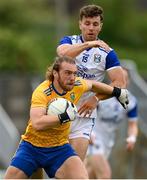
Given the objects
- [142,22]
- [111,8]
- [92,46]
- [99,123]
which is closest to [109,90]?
[92,46]

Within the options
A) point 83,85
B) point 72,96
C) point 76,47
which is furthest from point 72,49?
point 72,96

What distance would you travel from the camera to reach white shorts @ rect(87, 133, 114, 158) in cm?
1377

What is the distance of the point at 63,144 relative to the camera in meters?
9.97

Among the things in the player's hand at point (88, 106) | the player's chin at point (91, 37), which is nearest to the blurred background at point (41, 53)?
the player's hand at point (88, 106)

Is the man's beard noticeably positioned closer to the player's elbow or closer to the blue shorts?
the player's elbow

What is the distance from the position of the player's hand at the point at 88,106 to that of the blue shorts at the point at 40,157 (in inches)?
30.0

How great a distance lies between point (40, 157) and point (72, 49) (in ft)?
4.20

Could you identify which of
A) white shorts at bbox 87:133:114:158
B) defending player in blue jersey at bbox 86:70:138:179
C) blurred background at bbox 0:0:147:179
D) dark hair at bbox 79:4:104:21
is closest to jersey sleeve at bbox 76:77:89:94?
dark hair at bbox 79:4:104:21

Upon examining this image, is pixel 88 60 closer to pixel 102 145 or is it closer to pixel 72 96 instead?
pixel 72 96

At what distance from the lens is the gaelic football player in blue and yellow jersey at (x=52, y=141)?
975cm

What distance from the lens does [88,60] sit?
1059 cm

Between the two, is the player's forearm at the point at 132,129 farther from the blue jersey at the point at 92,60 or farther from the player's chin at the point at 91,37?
the player's chin at the point at 91,37

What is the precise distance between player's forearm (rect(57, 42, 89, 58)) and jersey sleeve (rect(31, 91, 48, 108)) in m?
0.69

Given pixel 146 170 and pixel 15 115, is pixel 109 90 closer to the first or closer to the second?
pixel 146 170
